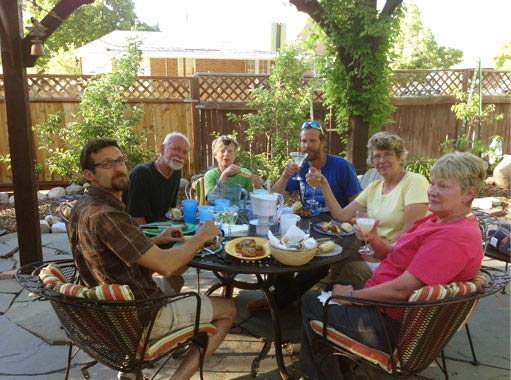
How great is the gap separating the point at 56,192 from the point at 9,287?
121 inches

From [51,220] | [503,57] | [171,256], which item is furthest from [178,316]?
[503,57]

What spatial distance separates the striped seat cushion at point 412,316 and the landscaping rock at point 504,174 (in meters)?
5.81

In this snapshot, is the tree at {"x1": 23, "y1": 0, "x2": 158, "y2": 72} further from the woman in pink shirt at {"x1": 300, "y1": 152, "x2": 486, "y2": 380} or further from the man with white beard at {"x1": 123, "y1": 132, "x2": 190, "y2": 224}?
the woman in pink shirt at {"x1": 300, "y1": 152, "x2": 486, "y2": 380}

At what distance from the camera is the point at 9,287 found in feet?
12.0

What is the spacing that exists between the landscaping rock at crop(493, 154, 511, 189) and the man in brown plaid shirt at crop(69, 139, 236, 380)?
6289mm

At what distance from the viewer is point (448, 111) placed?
27.5ft

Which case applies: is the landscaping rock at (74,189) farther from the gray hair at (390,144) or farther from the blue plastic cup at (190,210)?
the gray hair at (390,144)

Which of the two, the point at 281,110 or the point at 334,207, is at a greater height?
the point at 281,110

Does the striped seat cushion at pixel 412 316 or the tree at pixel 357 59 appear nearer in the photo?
the striped seat cushion at pixel 412 316

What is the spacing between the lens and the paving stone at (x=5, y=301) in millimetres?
3270

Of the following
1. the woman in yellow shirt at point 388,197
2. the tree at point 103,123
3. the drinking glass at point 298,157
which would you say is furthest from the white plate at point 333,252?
the tree at point 103,123

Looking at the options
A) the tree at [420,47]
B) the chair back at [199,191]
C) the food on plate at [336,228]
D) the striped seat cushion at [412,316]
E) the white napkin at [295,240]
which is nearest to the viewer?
the striped seat cushion at [412,316]

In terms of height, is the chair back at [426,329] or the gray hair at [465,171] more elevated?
the gray hair at [465,171]

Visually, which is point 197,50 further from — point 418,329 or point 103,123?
point 418,329
